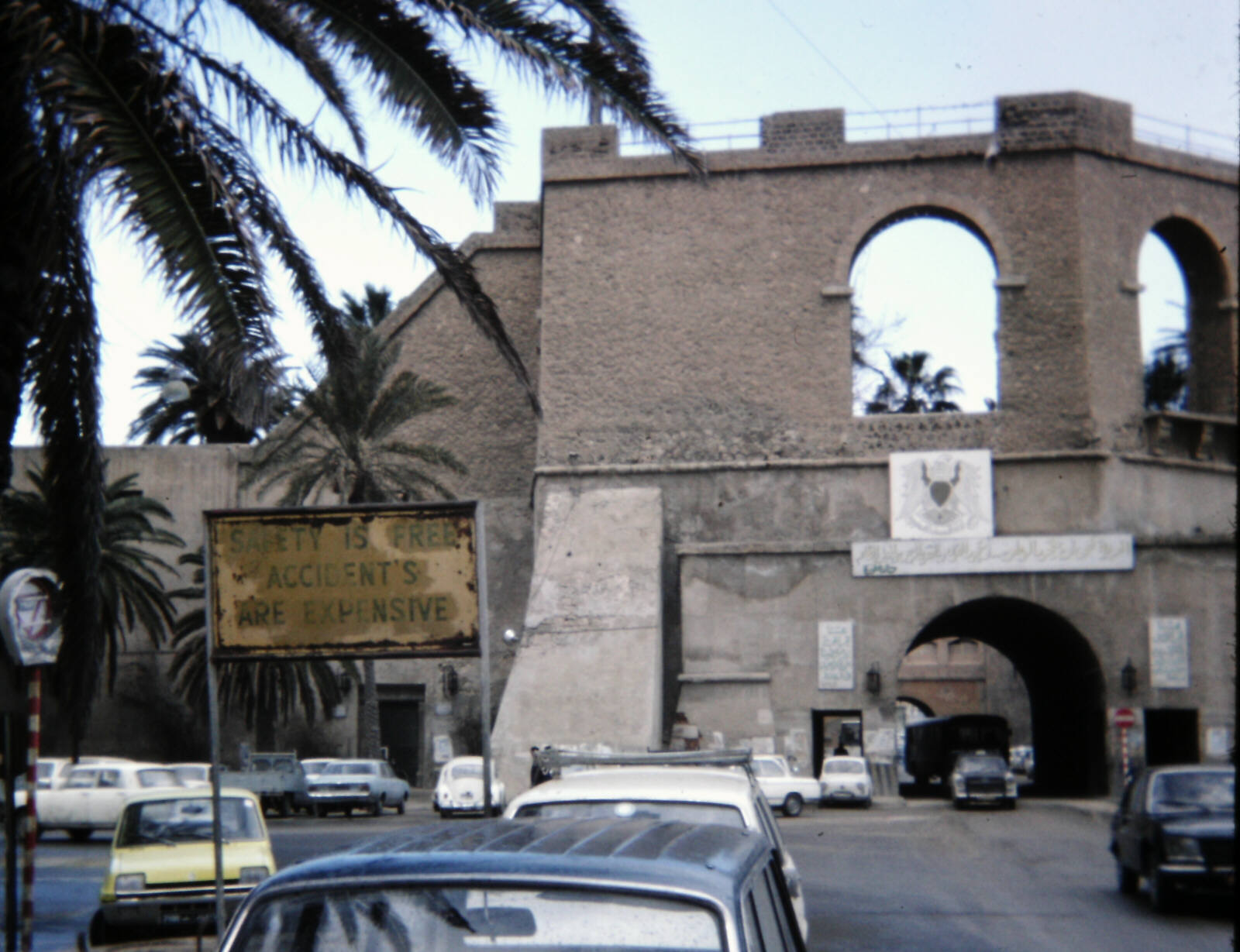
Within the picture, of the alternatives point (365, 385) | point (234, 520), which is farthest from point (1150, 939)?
point (365, 385)

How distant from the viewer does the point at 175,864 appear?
41.5 feet

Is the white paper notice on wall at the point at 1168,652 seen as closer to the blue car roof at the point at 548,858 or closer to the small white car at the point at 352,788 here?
the small white car at the point at 352,788

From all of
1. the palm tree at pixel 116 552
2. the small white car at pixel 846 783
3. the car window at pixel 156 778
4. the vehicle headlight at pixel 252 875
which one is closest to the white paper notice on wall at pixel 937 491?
the small white car at pixel 846 783

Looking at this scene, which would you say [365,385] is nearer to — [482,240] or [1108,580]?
[482,240]

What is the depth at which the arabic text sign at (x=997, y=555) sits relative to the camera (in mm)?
32156

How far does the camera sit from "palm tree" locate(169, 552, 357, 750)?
115ft

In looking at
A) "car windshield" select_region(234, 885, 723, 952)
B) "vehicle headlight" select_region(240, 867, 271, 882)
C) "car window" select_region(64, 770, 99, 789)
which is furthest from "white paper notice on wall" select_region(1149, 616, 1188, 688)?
"car windshield" select_region(234, 885, 723, 952)

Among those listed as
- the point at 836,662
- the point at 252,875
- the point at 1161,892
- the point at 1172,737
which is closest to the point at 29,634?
the point at 252,875

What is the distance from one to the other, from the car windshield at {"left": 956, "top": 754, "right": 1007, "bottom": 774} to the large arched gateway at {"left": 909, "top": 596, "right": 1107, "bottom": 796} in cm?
231

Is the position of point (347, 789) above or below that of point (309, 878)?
below

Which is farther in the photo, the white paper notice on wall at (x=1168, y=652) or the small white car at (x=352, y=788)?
the small white car at (x=352, y=788)

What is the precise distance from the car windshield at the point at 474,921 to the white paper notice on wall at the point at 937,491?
1180 inches

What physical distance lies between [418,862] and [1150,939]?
10464 millimetres

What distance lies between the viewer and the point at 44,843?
2769 cm
